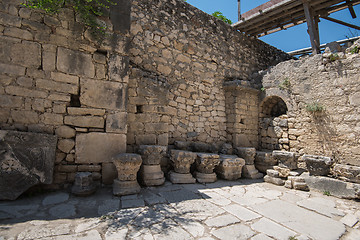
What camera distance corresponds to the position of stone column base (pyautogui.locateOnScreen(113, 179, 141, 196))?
10.1ft

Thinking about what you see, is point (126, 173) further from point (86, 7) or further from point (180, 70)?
point (180, 70)

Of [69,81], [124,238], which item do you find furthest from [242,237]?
[69,81]

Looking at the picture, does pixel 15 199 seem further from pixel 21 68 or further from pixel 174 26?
pixel 174 26

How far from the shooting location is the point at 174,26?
5316mm

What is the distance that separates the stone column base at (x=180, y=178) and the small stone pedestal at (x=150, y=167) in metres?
0.34

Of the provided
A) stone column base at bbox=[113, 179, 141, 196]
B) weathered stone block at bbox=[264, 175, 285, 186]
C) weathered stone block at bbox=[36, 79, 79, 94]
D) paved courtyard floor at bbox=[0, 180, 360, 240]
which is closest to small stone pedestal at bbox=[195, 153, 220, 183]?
paved courtyard floor at bbox=[0, 180, 360, 240]

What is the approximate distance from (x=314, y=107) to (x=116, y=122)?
512 cm

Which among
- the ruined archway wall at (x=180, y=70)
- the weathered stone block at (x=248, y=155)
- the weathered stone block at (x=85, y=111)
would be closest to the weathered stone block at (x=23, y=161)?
the weathered stone block at (x=85, y=111)

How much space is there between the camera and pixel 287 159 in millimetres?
4820

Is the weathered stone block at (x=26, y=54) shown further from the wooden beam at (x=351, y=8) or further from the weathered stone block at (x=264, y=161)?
the wooden beam at (x=351, y=8)

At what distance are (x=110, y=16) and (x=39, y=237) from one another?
12.2 feet

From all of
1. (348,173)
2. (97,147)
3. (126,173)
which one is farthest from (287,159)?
(97,147)

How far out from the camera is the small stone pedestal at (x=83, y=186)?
9.50 ft

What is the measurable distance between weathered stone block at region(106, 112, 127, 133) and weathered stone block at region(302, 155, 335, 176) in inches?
170
